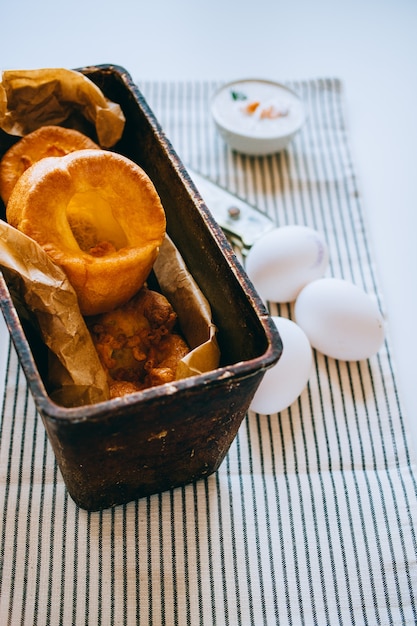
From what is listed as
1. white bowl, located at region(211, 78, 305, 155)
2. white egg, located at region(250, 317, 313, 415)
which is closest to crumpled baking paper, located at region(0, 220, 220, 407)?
white egg, located at region(250, 317, 313, 415)

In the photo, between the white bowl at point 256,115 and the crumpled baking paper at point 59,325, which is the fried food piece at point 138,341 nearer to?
the crumpled baking paper at point 59,325

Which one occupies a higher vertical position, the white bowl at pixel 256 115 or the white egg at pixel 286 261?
the white bowl at pixel 256 115

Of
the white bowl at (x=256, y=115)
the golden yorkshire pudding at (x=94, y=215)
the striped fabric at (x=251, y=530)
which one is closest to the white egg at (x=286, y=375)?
the striped fabric at (x=251, y=530)

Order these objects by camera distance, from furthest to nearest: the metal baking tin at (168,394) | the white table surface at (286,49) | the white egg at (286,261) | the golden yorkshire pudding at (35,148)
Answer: the white table surface at (286,49)
the white egg at (286,261)
the golden yorkshire pudding at (35,148)
the metal baking tin at (168,394)

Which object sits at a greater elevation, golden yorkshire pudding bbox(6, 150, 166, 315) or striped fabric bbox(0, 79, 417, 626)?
golden yorkshire pudding bbox(6, 150, 166, 315)

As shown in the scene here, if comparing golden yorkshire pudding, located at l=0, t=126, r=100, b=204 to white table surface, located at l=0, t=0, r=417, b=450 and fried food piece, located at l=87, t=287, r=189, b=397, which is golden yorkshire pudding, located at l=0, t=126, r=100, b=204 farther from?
white table surface, located at l=0, t=0, r=417, b=450

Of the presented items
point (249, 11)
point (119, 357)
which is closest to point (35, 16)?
point (249, 11)

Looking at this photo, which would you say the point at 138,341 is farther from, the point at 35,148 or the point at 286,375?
the point at 35,148
